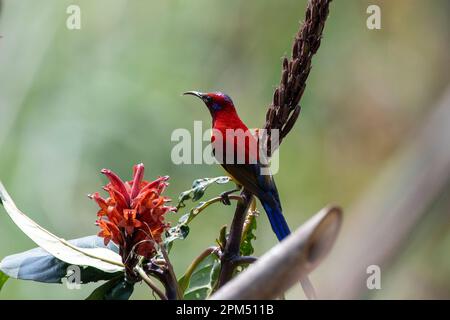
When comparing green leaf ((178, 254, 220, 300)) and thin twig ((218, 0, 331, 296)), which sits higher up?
thin twig ((218, 0, 331, 296))

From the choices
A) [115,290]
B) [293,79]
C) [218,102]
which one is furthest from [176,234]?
[218,102]

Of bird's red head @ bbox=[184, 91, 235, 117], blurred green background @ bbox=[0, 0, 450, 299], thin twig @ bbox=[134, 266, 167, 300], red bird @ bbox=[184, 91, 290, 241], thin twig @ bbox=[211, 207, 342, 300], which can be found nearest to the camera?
thin twig @ bbox=[211, 207, 342, 300]

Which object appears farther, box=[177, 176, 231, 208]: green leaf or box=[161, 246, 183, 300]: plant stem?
box=[177, 176, 231, 208]: green leaf

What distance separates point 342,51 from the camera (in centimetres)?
492

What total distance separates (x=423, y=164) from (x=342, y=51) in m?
2.61

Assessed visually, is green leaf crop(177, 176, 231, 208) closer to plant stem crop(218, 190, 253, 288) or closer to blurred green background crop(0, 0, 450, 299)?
plant stem crop(218, 190, 253, 288)

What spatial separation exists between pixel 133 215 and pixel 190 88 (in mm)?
3284

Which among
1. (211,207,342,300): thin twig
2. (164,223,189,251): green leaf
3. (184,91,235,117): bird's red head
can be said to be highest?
(184,91,235,117): bird's red head

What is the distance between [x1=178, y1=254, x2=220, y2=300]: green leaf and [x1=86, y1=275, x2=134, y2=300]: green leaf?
14 cm

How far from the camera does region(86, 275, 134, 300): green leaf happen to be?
1.62 metres

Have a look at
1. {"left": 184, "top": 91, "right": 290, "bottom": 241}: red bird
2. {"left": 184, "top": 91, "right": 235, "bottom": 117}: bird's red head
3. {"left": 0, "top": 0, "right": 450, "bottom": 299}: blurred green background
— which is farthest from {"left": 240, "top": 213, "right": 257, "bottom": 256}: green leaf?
{"left": 0, "top": 0, "right": 450, "bottom": 299}: blurred green background

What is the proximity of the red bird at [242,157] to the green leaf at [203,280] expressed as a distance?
202mm

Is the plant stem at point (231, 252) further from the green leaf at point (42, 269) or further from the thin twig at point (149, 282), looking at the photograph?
the green leaf at point (42, 269)

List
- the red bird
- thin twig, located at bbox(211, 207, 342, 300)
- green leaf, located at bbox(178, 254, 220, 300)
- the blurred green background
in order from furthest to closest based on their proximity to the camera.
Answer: the blurred green background → the red bird → green leaf, located at bbox(178, 254, 220, 300) → thin twig, located at bbox(211, 207, 342, 300)
